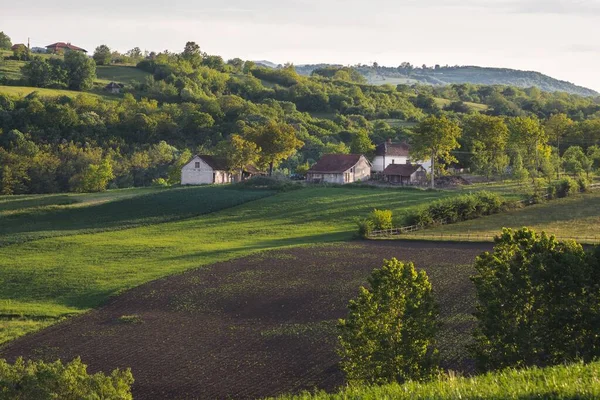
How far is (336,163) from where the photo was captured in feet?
361

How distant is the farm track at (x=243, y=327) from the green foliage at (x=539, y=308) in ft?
17.6

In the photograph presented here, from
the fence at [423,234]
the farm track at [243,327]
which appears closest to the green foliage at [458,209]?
the fence at [423,234]

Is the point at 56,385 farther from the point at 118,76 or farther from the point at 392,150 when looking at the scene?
the point at 118,76

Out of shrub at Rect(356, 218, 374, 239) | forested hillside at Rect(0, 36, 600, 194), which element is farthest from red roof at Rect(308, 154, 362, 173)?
shrub at Rect(356, 218, 374, 239)

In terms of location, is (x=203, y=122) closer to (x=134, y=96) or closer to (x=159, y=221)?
(x=134, y=96)

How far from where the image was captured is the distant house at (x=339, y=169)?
4274 inches

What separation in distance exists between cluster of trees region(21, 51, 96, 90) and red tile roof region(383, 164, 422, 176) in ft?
289

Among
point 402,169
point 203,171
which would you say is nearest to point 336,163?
point 402,169

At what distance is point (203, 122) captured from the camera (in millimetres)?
152250

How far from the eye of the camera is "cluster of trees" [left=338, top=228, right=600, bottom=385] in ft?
87.2

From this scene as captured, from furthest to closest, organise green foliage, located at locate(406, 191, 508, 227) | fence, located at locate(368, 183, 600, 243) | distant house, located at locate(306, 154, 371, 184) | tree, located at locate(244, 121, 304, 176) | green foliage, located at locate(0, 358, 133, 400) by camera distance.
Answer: tree, located at locate(244, 121, 304, 176)
distant house, located at locate(306, 154, 371, 184)
green foliage, located at locate(406, 191, 508, 227)
fence, located at locate(368, 183, 600, 243)
green foliage, located at locate(0, 358, 133, 400)

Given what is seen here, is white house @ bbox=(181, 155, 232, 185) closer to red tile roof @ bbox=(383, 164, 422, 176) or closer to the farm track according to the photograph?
red tile roof @ bbox=(383, 164, 422, 176)

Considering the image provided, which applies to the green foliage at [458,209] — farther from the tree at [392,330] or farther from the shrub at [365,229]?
the tree at [392,330]

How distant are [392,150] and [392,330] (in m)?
94.5
